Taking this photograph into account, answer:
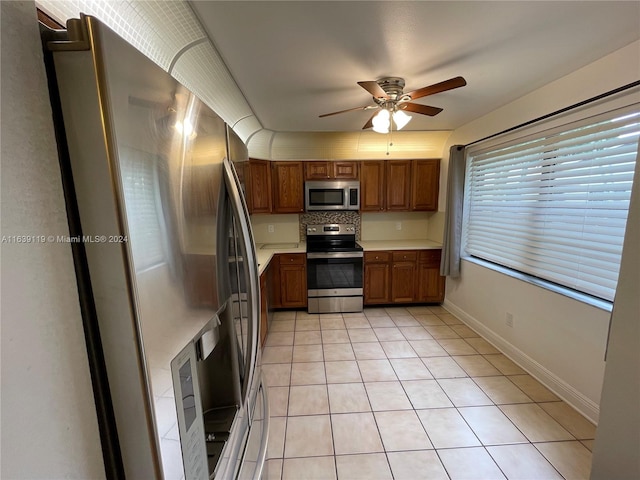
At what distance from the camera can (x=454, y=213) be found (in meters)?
3.32

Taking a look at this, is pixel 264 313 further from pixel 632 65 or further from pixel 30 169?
pixel 632 65

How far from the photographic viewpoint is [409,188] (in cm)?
398

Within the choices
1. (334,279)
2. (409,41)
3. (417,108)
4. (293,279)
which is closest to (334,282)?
(334,279)

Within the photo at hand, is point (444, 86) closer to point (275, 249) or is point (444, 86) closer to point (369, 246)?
point (369, 246)

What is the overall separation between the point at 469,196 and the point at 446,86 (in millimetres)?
1972

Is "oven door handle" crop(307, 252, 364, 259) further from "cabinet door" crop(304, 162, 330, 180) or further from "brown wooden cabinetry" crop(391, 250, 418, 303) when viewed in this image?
"cabinet door" crop(304, 162, 330, 180)

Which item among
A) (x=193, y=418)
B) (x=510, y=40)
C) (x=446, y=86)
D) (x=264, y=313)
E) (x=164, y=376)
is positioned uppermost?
(x=510, y=40)

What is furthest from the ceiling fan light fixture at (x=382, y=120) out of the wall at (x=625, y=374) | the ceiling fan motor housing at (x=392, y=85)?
the wall at (x=625, y=374)

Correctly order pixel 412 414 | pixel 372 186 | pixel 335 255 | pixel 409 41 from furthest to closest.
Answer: pixel 372 186 < pixel 335 255 < pixel 412 414 < pixel 409 41

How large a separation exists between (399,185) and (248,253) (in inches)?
139

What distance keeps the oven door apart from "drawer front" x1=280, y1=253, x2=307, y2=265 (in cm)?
9

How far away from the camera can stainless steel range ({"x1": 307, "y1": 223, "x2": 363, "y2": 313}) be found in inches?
142

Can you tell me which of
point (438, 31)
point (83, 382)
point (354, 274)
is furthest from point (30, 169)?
point (354, 274)

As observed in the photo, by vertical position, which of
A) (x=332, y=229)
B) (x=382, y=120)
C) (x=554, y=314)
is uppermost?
(x=382, y=120)
